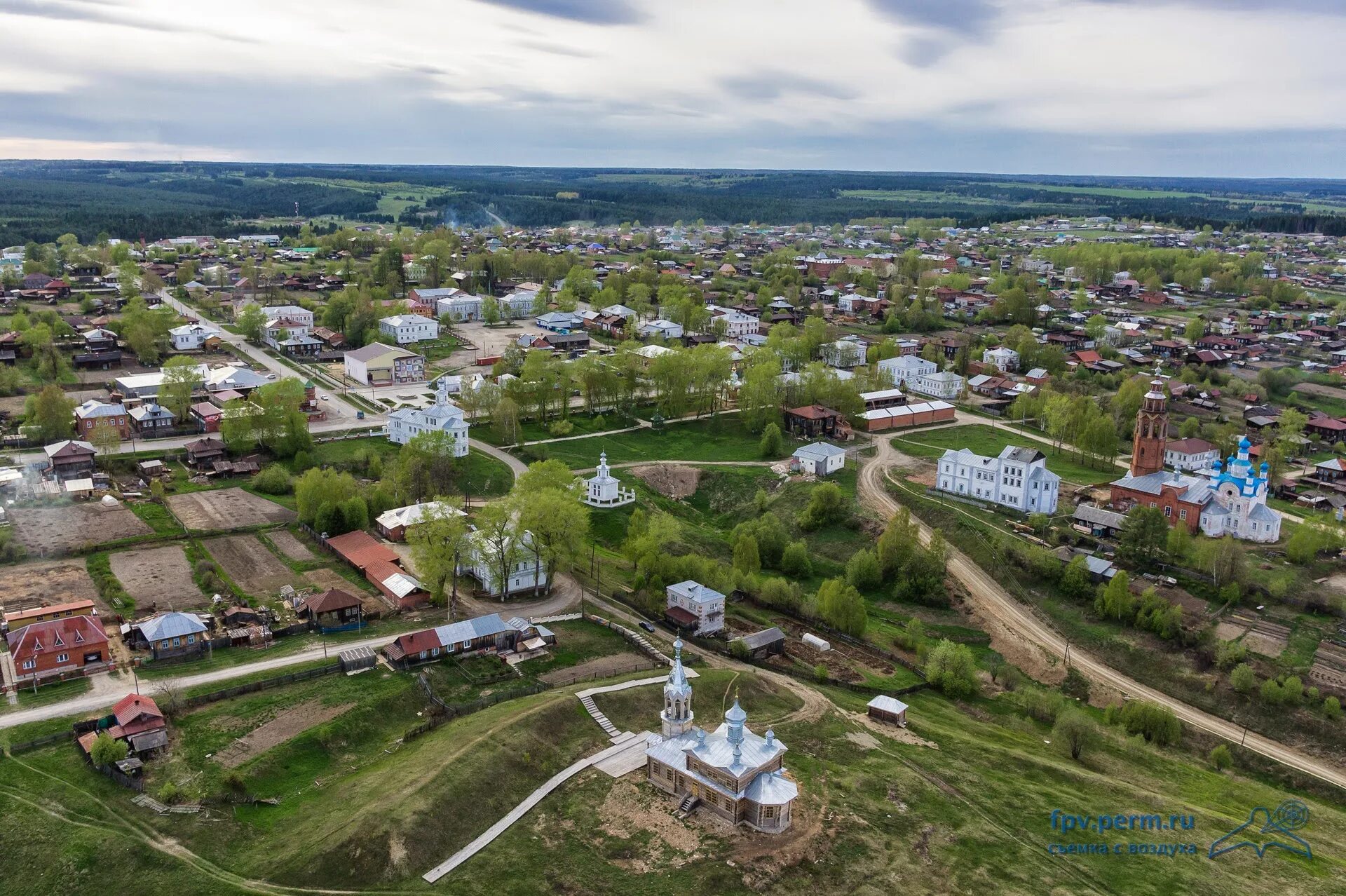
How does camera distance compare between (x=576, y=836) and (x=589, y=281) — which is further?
(x=589, y=281)

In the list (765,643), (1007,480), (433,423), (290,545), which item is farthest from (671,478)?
(290,545)

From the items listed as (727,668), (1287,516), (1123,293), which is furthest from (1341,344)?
(727,668)

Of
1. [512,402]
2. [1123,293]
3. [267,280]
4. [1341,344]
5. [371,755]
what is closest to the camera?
[371,755]

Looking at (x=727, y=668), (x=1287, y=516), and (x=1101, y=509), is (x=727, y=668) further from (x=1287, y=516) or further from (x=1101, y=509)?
(x=1287, y=516)

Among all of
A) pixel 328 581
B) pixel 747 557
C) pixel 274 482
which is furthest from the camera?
pixel 274 482

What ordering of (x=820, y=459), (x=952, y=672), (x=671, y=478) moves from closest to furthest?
1. (x=952, y=672)
2. (x=671, y=478)
3. (x=820, y=459)

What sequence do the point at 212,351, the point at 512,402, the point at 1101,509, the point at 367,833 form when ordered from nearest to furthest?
1. the point at 367,833
2. the point at 1101,509
3. the point at 512,402
4. the point at 212,351

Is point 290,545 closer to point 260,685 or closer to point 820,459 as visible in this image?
point 260,685

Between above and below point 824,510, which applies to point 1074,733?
below
